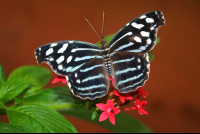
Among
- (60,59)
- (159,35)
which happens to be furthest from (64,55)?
(159,35)

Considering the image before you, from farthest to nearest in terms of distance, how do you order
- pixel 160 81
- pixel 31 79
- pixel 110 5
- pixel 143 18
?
pixel 110 5, pixel 160 81, pixel 31 79, pixel 143 18

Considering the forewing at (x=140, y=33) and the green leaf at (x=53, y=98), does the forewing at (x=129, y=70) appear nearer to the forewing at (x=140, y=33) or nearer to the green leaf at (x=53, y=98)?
the forewing at (x=140, y=33)

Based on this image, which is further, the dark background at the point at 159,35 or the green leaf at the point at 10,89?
the dark background at the point at 159,35

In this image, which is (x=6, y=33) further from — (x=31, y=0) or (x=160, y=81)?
(x=160, y=81)

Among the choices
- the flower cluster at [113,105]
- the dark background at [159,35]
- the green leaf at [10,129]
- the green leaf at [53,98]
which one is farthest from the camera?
the dark background at [159,35]

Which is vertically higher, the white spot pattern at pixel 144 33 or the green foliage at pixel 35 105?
the white spot pattern at pixel 144 33

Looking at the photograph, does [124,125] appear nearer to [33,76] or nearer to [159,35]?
[33,76]

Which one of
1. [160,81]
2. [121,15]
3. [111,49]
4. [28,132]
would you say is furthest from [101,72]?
[121,15]

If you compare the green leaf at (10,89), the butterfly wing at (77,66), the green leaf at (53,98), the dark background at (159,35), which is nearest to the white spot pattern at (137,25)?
the butterfly wing at (77,66)
